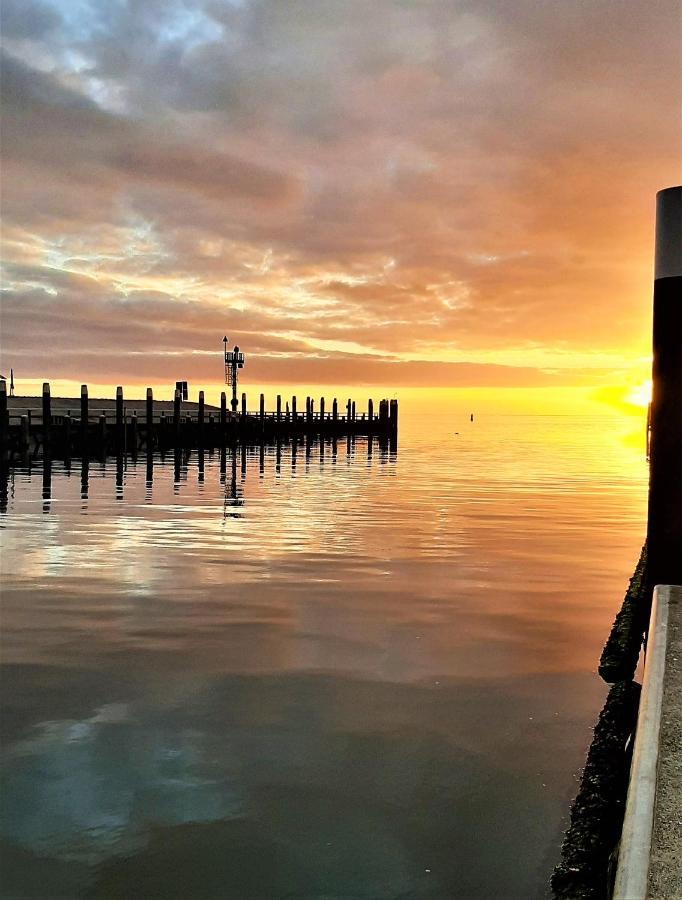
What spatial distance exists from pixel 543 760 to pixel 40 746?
3.62 meters

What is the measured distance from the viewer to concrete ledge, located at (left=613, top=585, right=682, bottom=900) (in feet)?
9.73

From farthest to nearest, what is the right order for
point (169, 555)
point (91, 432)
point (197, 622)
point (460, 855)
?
point (91, 432)
point (169, 555)
point (197, 622)
point (460, 855)

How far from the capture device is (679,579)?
6777 mm

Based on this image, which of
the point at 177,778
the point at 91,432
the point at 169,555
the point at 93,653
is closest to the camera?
the point at 177,778

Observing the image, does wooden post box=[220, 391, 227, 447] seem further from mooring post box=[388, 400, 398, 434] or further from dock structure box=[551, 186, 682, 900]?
dock structure box=[551, 186, 682, 900]

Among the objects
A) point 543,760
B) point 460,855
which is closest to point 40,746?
point 460,855

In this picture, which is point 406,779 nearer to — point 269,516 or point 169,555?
point 169,555

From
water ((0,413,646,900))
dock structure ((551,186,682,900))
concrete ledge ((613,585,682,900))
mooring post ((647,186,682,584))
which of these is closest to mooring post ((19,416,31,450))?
water ((0,413,646,900))

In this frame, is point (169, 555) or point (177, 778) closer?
point (177, 778)

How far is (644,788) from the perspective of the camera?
136 inches

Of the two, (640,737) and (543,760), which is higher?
(640,737)

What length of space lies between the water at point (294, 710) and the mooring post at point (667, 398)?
1.52 m

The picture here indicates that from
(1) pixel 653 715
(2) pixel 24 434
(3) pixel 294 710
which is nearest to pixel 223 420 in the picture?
(2) pixel 24 434

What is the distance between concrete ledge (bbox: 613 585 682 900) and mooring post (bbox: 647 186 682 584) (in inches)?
68.4
